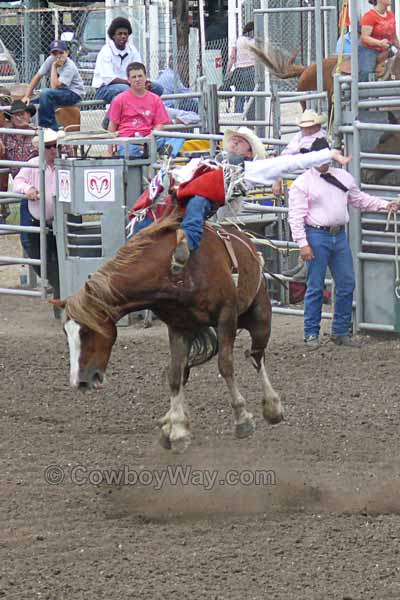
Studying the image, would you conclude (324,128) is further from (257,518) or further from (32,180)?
(257,518)

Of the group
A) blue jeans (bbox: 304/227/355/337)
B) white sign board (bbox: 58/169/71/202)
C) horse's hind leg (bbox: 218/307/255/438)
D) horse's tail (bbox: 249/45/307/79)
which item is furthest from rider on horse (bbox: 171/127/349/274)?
horse's tail (bbox: 249/45/307/79)

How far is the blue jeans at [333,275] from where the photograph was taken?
9.98 m

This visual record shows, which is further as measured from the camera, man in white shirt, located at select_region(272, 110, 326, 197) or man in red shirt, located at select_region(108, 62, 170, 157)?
man in red shirt, located at select_region(108, 62, 170, 157)

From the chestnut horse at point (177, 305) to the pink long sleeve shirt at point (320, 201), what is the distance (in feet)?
8.51

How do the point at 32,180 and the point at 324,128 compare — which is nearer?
the point at 324,128

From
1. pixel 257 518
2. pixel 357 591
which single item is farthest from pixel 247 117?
pixel 357 591

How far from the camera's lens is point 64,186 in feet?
36.6

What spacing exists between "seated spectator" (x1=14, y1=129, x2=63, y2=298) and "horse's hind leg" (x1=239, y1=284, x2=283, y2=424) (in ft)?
15.0

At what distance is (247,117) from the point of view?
52.9 ft

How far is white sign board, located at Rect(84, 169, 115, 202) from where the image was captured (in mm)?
11047

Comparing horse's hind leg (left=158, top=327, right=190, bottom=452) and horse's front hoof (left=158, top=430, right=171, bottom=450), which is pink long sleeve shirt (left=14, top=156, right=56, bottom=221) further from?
horse's front hoof (left=158, top=430, right=171, bottom=450)

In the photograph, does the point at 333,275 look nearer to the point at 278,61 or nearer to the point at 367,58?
the point at 367,58

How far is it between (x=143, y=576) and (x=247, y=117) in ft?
37.5
